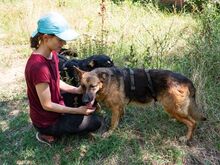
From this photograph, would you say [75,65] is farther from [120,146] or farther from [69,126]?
[120,146]

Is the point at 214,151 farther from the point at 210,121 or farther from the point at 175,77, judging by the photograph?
the point at 175,77

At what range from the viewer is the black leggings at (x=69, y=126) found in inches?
173

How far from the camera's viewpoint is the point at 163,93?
14.7 ft

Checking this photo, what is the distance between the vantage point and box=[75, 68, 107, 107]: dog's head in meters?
4.17

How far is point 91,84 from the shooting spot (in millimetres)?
4285

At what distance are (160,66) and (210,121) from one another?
4.39ft

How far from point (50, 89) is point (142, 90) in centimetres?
112

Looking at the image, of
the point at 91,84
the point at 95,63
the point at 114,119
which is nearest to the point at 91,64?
the point at 95,63

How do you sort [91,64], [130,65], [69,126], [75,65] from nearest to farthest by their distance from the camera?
[69,126], [91,64], [75,65], [130,65]

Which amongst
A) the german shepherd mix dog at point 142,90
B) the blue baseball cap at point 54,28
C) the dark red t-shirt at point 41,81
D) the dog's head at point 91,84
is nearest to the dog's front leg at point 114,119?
the german shepherd mix dog at point 142,90

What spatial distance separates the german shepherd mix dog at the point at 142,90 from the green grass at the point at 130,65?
239 mm

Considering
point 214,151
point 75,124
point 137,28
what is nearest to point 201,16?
point 137,28

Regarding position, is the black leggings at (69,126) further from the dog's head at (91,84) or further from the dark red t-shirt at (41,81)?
the dog's head at (91,84)

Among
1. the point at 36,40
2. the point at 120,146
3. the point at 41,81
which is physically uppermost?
the point at 36,40
